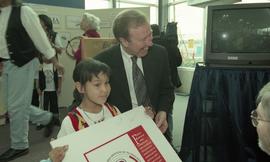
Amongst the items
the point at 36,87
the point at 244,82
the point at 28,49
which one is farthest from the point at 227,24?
the point at 36,87

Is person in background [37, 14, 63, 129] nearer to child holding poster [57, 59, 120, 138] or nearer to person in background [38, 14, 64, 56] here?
person in background [38, 14, 64, 56]

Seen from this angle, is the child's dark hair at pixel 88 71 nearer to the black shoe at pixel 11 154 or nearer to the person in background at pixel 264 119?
the person in background at pixel 264 119

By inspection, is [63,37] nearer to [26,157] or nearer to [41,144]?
[41,144]

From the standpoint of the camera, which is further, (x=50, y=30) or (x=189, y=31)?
(x=189, y=31)

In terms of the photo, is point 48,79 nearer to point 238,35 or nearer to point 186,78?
point 238,35

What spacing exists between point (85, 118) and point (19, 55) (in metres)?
1.51

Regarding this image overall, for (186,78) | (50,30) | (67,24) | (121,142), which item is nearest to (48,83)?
(50,30)

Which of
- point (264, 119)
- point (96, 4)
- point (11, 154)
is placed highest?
point (96, 4)

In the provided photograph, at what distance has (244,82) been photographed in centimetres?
231

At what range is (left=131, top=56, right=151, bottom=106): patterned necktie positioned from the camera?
1.76 metres

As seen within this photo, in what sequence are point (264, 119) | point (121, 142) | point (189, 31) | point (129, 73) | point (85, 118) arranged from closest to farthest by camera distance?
point (264, 119) < point (121, 142) < point (85, 118) < point (129, 73) < point (189, 31)

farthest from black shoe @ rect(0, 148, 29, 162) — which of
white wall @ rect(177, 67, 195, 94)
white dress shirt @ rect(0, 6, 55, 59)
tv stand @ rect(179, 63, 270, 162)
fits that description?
white wall @ rect(177, 67, 195, 94)

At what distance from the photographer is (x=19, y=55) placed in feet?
8.58

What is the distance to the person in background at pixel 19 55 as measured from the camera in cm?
261
